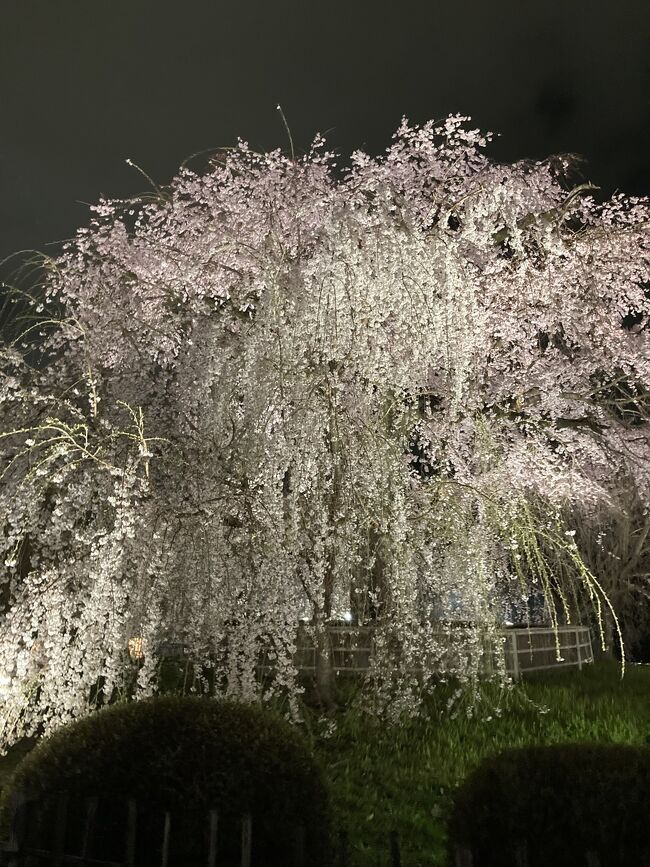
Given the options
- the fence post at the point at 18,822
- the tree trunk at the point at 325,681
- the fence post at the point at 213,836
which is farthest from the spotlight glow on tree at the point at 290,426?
the fence post at the point at 213,836

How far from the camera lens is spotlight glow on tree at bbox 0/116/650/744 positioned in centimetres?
521

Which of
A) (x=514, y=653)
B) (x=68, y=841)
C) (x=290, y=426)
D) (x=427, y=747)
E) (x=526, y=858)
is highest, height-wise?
(x=290, y=426)

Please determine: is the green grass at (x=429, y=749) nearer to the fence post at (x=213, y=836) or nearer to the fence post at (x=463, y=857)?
the fence post at (x=213, y=836)

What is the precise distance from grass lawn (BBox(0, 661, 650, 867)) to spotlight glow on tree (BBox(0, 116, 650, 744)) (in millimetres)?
529

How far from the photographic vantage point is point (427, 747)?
20.1 ft

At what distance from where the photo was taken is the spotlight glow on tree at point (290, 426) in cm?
521

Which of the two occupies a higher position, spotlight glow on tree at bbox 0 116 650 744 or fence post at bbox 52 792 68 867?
spotlight glow on tree at bbox 0 116 650 744

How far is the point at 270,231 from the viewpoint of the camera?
7129 mm

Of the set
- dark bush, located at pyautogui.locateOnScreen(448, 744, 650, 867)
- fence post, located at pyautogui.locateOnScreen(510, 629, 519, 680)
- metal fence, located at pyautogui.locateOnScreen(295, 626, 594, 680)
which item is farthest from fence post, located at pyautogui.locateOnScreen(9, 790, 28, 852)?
fence post, located at pyautogui.locateOnScreen(510, 629, 519, 680)

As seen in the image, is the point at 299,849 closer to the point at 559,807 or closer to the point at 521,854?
the point at 521,854

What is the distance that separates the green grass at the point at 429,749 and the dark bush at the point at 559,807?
1.37m

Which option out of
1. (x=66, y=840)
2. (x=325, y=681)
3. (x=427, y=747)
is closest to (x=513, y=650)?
(x=325, y=681)

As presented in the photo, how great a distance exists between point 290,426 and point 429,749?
10.4ft

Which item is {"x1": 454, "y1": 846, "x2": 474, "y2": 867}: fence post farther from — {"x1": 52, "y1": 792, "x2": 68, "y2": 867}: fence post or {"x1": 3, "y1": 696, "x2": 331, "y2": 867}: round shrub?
{"x1": 52, "y1": 792, "x2": 68, "y2": 867}: fence post
